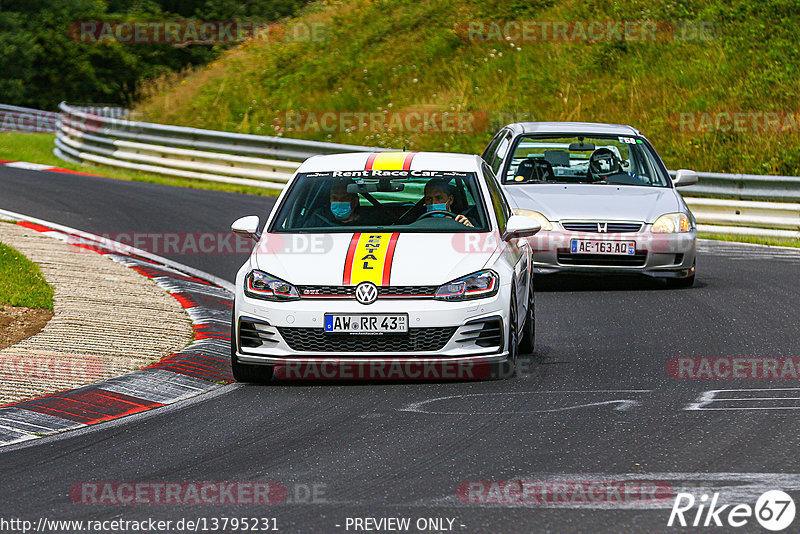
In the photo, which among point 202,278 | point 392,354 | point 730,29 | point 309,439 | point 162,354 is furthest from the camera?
point 730,29

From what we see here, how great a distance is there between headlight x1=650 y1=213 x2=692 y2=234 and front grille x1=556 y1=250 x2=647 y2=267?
294 mm

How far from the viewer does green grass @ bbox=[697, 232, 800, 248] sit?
58.8ft

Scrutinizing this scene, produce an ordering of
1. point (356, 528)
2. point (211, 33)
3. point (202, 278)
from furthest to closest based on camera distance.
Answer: point (211, 33), point (202, 278), point (356, 528)

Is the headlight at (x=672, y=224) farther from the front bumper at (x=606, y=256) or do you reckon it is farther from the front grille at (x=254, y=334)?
the front grille at (x=254, y=334)

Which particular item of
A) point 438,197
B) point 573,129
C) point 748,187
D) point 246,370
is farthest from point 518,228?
point 748,187

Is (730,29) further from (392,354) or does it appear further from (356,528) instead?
(356,528)

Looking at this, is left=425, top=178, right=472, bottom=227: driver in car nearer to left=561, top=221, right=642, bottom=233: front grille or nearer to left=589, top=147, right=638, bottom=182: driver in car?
left=561, top=221, right=642, bottom=233: front grille

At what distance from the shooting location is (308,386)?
28.3ft

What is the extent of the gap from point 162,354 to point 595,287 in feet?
18.7

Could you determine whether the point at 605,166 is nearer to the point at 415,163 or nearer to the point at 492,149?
the point at 492,149

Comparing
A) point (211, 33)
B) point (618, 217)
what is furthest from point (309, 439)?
point (211, 33)

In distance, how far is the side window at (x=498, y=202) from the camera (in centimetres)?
952

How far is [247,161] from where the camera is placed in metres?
24.2

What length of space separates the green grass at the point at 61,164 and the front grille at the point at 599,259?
11.3 metres
